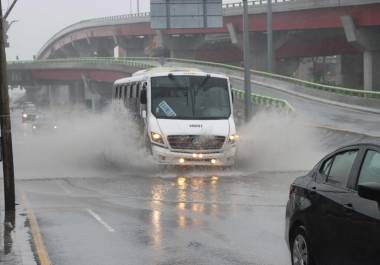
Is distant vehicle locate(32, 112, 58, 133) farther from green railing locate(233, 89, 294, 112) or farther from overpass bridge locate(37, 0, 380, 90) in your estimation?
overpass bridge locate(37, 0, 380, 90)

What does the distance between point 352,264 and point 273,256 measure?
2656 mm

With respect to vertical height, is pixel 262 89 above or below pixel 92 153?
above

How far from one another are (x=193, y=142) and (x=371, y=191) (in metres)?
13.4

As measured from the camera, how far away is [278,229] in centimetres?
1025

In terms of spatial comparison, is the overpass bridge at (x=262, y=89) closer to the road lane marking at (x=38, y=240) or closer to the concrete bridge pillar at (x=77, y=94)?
the concrete bridge pillar at (x=77, y=94)

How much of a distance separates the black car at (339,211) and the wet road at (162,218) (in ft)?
4.10

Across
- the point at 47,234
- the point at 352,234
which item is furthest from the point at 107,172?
the point at 352,234

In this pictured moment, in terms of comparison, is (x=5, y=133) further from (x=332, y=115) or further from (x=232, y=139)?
(x=332, y=115)

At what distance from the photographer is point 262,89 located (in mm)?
55250

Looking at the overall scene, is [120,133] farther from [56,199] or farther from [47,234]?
[47,234]

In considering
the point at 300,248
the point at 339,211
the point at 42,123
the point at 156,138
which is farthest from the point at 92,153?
the point at 42,123

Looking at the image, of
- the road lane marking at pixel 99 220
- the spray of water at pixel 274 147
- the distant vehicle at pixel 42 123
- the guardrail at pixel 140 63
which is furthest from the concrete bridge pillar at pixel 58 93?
the road lane marking at pixel 99 220

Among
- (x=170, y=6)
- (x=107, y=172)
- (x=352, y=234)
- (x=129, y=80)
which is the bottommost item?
(x=107, y=172)

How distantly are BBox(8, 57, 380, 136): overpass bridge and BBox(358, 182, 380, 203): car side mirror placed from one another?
26461 millimetres
